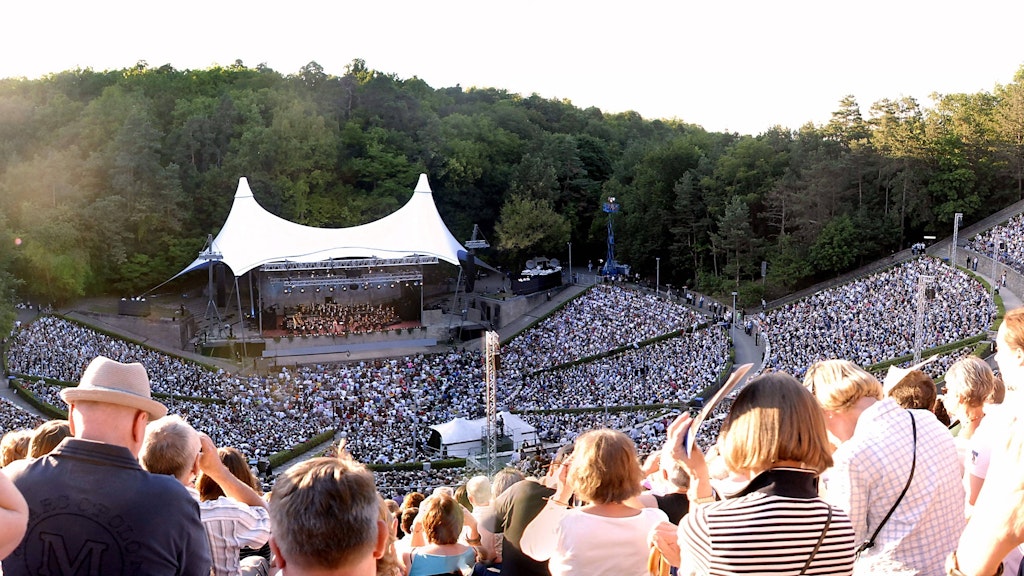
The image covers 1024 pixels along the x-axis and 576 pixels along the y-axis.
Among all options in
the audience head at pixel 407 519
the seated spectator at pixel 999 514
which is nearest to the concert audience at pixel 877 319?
the audience head at pixel 407 519

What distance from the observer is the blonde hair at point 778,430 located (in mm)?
2678

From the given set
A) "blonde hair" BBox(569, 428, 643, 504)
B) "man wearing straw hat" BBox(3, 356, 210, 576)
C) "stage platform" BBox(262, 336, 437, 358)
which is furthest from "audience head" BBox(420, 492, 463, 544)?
"stage platform" BBox(262, 336, 437, 358)

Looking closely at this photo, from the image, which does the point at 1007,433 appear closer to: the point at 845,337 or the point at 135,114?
the point at 845,337

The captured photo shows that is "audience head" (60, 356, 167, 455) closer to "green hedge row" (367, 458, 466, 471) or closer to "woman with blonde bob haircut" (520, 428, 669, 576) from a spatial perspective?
"woman with blonde bob haircut" (520, 428, 669, 576)

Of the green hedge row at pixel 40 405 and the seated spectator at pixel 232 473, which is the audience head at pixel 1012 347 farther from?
the green hedge row at pixel 40 405

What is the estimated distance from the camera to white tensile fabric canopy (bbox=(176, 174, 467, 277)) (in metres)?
28.4

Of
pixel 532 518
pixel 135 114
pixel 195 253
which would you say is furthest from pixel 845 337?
pixel 135 114

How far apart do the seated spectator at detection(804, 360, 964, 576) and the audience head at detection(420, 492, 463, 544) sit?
6.10 ft

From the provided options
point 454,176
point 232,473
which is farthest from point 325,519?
point 454,176

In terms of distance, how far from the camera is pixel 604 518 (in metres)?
3.22

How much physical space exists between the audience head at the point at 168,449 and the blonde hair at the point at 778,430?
6.79 feet

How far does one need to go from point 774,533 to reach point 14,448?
3320 mm

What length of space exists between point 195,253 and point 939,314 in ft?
86.1

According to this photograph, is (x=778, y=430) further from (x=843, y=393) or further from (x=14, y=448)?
(x=14, y=448)
